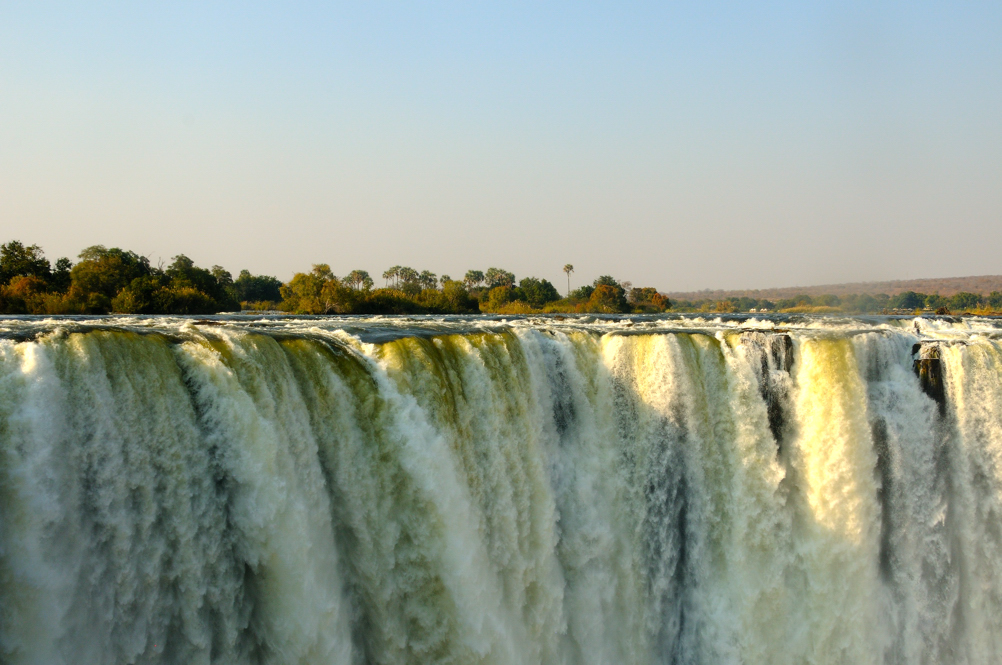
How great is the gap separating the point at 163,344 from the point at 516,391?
4.99m

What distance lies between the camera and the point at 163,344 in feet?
24.9

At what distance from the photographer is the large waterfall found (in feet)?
21.7

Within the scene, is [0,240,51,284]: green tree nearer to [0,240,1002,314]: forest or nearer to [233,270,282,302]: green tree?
[0,240,1002,314]: forest

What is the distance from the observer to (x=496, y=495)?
10.4 metres

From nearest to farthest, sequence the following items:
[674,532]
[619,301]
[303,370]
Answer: [303,370] < [674,532] < [619,301]

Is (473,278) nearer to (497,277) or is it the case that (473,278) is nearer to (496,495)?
(497,277)

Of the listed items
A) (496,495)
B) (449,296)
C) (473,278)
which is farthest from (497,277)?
(496,495)

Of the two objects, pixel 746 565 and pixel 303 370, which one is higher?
pixel 303 370

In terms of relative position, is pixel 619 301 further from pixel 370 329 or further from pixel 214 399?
pixel 214 399

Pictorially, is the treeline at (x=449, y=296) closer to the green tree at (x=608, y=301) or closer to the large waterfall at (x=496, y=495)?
the green tree at (x=608, y=301)

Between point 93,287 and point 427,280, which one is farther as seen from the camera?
point 427,280

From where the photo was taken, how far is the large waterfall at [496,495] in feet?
21.7

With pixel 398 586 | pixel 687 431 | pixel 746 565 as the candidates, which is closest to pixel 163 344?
pixel 398 586

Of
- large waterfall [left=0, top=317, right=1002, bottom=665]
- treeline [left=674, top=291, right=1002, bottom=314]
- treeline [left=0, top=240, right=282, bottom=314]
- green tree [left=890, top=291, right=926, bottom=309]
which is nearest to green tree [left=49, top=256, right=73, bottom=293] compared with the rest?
treeline [left=0, top=240, right=282, bottom=314]
